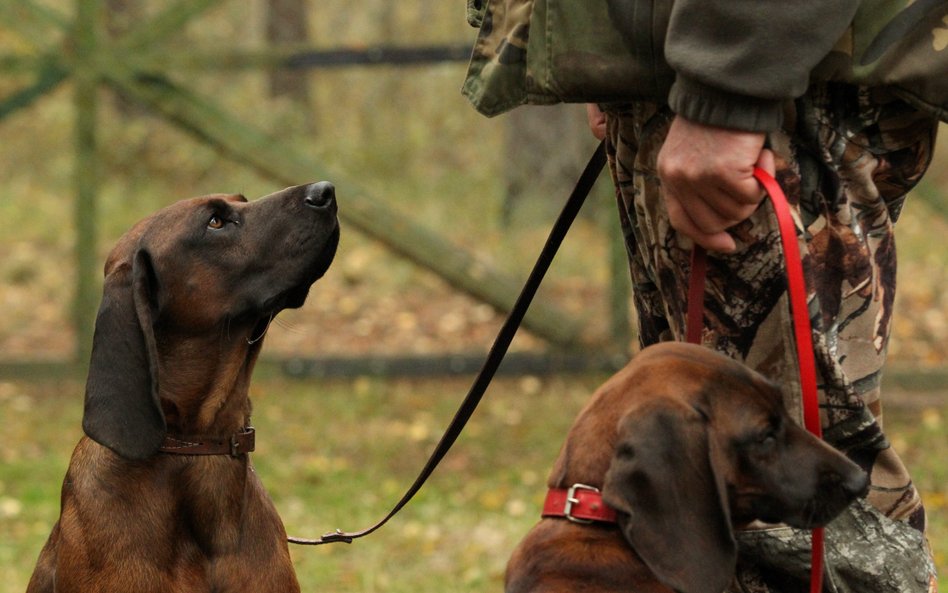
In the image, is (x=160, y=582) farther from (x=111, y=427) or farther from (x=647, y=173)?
(x=647, y=173)

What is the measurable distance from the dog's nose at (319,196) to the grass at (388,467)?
77.8 inches

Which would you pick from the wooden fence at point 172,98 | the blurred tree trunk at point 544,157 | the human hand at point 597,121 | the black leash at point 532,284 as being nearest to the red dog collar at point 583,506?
the black leash at point 532,284

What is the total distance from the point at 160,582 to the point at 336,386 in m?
4.95

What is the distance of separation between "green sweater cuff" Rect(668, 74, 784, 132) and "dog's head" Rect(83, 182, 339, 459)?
1545 millimetres

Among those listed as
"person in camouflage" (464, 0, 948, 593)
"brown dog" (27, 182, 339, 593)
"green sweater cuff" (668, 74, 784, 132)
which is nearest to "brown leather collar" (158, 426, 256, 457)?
"brown dog" (27, 182, 339, 593)

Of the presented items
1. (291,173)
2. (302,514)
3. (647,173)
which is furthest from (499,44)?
(291,173)

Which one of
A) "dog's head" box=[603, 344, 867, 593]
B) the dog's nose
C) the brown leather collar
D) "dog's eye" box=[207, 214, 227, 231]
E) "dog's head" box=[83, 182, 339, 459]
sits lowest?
the brown leather collar

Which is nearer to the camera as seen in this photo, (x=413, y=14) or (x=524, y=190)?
(x=524, y=190)

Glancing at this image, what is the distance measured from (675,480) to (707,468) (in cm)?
10

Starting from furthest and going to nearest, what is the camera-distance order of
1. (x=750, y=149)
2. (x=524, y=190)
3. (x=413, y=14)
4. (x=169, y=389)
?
(x=413, y=14) → (x=524, y=190) → (x=169, y=389) → (x=750, y=149)

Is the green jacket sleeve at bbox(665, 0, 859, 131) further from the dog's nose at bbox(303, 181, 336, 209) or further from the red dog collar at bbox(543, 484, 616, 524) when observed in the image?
the dog's nose at bbox(303, 181, 336, 209)

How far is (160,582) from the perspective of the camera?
365 centimetres

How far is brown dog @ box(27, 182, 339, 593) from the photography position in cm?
367

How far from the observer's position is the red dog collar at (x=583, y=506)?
3.09 m
